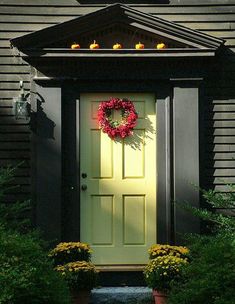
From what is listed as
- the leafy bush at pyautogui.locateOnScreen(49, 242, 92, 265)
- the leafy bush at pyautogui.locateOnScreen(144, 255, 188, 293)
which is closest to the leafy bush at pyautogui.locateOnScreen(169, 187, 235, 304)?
the leafy bush at pyautogui.locateOnScreen(144, 255, 188, 293)

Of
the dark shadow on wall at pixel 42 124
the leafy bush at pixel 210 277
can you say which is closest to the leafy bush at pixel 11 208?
the dark shadow on wall at pixel 42 124

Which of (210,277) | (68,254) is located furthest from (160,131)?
(210,277)

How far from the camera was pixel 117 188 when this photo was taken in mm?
7777

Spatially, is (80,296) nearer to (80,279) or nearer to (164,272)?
(80,279)

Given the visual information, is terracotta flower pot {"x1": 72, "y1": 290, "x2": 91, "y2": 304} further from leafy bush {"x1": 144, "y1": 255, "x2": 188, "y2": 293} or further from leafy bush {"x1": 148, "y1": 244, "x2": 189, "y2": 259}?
leafy bush {"x1": 148, "y1": 244, "x2": 189, "y2": 259}

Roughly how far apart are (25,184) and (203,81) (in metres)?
2.57

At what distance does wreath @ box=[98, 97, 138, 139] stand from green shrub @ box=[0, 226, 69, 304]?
2.68 m

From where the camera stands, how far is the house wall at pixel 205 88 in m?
7.79

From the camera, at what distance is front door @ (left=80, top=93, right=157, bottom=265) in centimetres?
773

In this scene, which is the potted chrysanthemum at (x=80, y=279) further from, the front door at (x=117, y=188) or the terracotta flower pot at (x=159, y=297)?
the front door at (x=117, y=188)

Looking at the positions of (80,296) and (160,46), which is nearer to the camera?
(80,296)

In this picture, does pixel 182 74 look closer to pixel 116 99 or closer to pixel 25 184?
pixel 116 99

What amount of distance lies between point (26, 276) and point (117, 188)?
3138mm

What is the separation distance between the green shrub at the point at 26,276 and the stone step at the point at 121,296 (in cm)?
178
